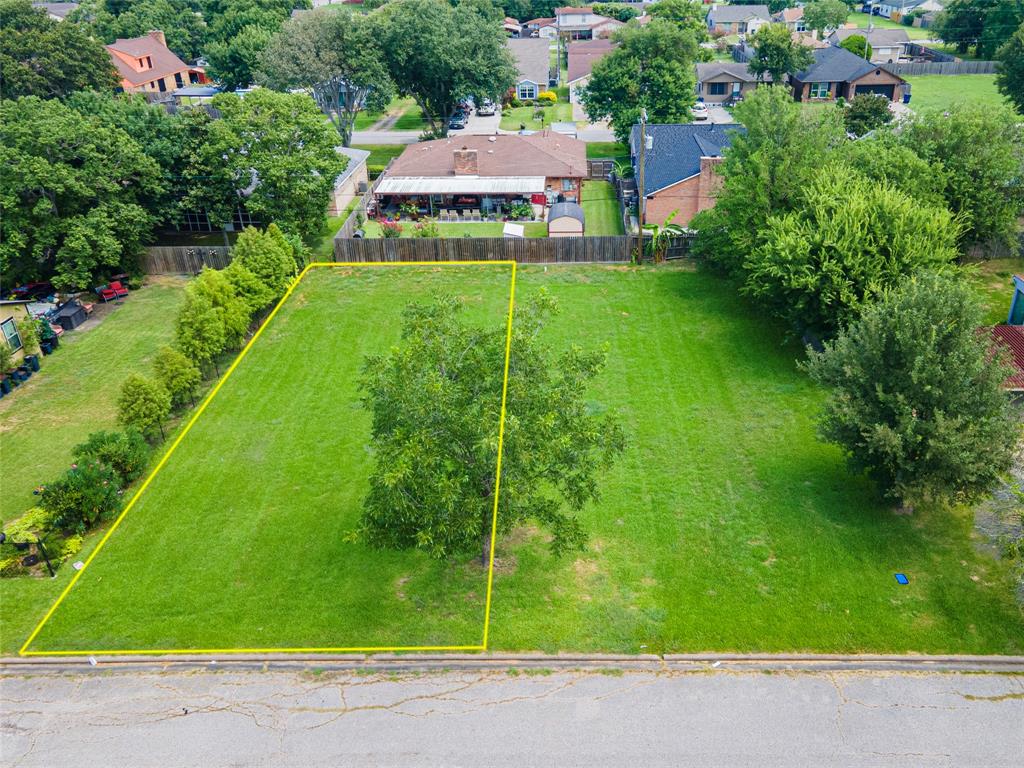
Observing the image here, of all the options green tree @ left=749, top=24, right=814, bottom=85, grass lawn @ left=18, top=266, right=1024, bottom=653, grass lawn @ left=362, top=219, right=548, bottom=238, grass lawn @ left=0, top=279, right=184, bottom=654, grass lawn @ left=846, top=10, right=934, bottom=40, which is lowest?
grass lawn @ left=18, top=266, right=1024, bottom=653

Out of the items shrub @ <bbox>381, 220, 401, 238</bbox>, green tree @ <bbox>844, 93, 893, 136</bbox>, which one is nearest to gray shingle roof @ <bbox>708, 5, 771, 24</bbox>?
green tree @ <bbox>844, 93, 893, 136</bbox>

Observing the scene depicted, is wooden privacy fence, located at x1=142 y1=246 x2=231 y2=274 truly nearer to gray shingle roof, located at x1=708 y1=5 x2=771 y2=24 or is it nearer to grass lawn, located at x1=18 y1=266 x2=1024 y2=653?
grass lawn, located at x1=18 y1=266 x2=1024 y2=653

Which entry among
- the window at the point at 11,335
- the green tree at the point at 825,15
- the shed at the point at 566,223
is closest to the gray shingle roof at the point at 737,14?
the green tree at the point at 825,15

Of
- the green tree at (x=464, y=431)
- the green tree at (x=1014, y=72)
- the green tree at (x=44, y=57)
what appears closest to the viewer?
the green tree at (x=464, y=431)

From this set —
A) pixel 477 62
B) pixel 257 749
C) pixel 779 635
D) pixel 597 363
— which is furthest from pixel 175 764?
pixel 477 62

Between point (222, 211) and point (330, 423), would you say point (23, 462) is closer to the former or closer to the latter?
point (330, 423)

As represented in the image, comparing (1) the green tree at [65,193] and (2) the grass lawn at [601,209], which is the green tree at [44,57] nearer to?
(1) the green tree at [65,193]
